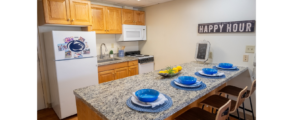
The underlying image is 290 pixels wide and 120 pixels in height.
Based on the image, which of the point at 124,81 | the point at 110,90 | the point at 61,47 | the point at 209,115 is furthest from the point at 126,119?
the point at 61,47

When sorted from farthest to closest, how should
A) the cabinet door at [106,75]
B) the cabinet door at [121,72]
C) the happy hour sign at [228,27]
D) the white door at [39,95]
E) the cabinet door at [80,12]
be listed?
the cabinet door at [121,72] → the cabinet door at [106,75] → the white door at [39,95] → the cabinet door at [80,12] → the happy hour sign at [228,27]

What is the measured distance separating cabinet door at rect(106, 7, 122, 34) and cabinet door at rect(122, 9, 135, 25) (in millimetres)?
100

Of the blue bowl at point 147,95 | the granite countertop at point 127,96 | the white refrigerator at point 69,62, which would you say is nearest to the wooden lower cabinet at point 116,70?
the white refrigerator at point 69,62

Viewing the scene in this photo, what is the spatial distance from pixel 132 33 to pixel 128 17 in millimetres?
363

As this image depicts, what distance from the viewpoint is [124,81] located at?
5.06 feet

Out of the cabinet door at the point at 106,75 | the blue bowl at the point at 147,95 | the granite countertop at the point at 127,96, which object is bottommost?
the cabinet door at the point at 106,75

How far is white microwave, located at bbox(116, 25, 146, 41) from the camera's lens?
10.7 feet

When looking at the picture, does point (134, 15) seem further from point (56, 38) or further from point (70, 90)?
point (70, 90)

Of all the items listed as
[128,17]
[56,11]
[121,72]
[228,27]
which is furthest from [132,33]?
[228,27]

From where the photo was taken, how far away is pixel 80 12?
2.45 metres

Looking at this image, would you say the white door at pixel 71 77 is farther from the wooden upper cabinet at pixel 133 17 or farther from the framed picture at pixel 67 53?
the wooden upper cabinet at pixel 133 17

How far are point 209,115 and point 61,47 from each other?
2.05m

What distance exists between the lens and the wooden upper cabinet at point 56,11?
6.97 feet

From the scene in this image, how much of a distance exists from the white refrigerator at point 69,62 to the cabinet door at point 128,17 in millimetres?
1060
